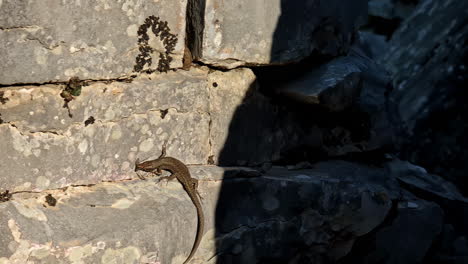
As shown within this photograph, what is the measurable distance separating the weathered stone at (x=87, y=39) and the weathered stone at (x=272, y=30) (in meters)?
0.24

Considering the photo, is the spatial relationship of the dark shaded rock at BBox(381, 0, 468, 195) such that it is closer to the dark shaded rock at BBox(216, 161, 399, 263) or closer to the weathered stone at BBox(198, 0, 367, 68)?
the dark shaded rock at BBox(216, 161, 399, 263)

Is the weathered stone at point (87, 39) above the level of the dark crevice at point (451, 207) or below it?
above

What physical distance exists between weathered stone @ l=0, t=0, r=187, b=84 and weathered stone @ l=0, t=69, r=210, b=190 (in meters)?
0.10

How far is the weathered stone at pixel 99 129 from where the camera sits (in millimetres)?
3857

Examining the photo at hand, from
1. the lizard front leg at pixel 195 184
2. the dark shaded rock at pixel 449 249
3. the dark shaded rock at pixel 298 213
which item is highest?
the lizard front leg at pixel 195 184

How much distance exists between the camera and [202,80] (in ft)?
15.4

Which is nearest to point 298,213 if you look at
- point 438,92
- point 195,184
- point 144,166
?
point 195,184

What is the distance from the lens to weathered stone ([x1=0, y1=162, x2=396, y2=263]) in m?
3.82

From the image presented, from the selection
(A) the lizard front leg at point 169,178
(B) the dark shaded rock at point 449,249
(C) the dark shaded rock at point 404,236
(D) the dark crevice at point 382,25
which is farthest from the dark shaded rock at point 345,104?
(D) the dark crevice at point 382,25

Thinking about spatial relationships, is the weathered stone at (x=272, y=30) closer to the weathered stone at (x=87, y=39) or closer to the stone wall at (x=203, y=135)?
the stone wall at (x=203, y=135)

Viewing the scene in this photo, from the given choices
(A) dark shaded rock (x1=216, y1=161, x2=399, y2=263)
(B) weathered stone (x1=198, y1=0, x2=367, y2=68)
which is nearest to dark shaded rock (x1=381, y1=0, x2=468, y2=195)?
(A) dark shaded rock (x1=216, y1=161, x2=399, y2=263)

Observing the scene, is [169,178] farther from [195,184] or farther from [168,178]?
[195,184]

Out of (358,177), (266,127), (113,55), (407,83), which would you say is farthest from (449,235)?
(113,55)

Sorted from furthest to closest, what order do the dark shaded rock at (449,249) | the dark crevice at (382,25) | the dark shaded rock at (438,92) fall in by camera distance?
the dark crevice at (382,25) < the dark shaded rock at (438,92) < the dark shaded rock at (449,249)
